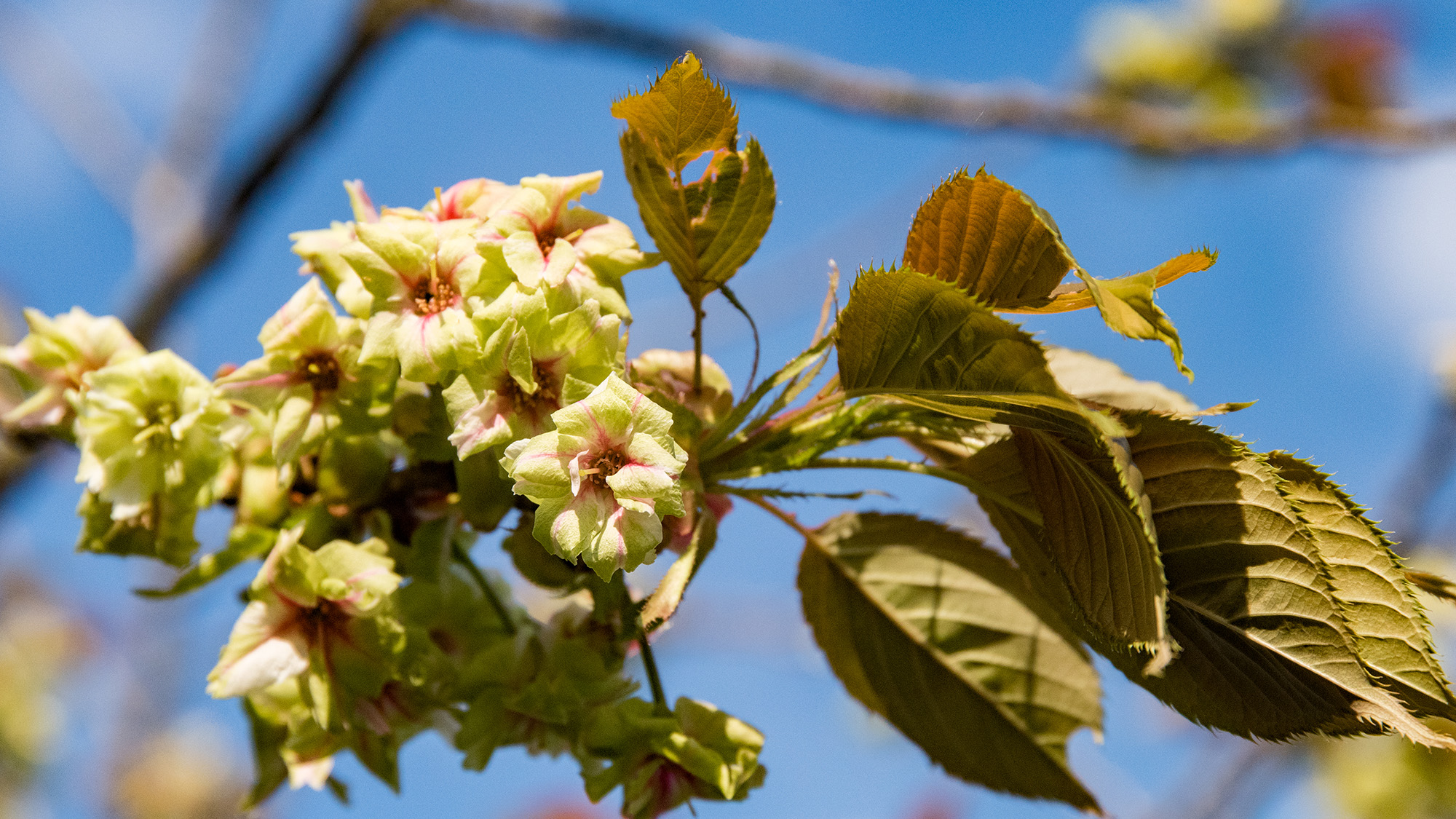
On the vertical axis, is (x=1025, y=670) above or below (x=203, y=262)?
below

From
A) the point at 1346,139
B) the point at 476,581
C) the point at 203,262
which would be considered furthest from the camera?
the point at 1346,139

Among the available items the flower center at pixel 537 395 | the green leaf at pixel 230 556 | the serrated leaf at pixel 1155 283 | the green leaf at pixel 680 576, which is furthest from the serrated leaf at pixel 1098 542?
the green leaf at pixel 230 556

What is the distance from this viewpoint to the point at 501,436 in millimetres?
788

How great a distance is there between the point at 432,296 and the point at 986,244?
465 millimetres

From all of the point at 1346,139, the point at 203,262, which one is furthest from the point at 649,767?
the point at 1346,139

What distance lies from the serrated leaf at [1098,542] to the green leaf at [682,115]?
1.20 ft

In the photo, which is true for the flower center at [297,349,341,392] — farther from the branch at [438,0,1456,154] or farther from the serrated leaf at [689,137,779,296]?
the branch at [438,0,1456,154]

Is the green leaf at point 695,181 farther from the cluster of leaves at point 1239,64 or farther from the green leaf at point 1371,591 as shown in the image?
the cluster of leaves at point 1239,64

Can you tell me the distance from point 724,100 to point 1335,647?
642mm

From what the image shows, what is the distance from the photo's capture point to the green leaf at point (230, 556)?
0.98 metres

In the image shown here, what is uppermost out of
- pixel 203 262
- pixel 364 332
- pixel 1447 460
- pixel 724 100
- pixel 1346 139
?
pixel 1346 139

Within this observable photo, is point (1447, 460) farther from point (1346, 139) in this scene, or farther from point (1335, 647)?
point (1335, 647)

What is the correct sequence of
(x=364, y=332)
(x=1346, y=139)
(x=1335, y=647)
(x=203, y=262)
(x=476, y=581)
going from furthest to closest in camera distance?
(x=1346, y=139) → (x=203, y=262) → (x=476, y=581) → (x=364, y=332) → (x=1335, y=647)

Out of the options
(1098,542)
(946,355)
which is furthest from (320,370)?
(1098,542)
